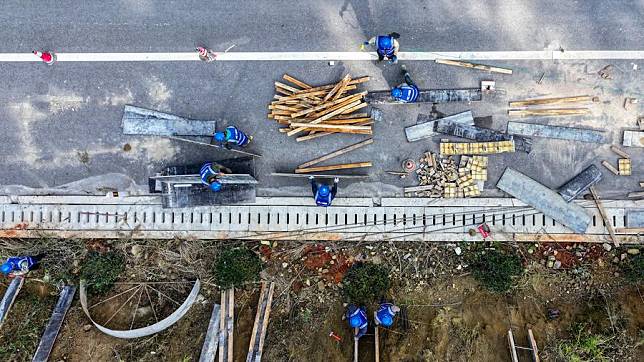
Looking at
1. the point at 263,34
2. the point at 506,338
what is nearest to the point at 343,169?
the point at 263,34

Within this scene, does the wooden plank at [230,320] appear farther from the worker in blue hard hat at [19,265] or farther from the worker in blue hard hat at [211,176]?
the worker in blue hard hat at [19,265]

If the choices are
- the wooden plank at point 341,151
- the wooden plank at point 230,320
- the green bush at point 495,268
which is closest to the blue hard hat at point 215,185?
the wooden plank at point 341,151

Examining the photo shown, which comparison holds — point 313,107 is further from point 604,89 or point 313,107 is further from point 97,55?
point 604,89

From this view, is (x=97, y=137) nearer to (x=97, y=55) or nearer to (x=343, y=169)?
(x=97, y=55)

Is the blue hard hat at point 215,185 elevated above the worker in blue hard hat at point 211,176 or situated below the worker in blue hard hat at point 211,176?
below

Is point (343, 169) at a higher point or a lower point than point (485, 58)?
lower

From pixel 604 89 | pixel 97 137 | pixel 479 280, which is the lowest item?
pixel 479 280
